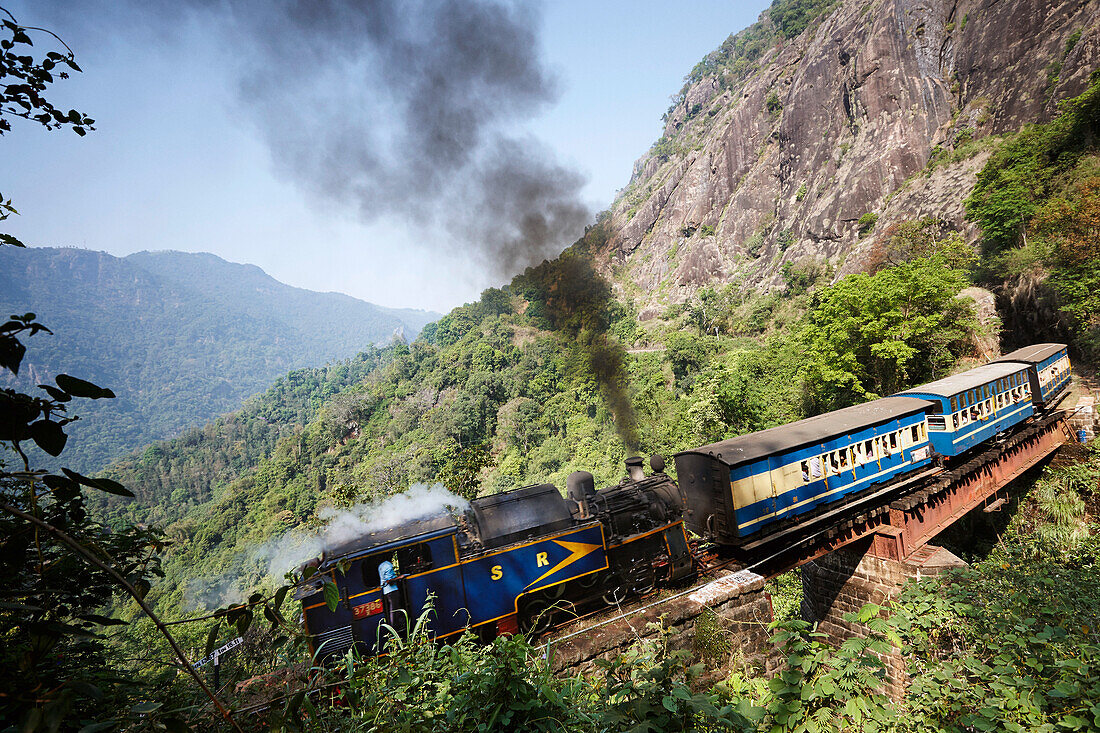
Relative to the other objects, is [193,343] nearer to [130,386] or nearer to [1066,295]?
[130,386]

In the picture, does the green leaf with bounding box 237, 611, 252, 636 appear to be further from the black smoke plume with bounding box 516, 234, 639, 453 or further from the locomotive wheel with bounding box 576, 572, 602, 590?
the black smoke plume with bounding box 516, 234, 639, 453

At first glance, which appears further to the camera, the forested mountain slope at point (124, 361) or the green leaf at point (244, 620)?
the forested mountain slope at point (124, 361)

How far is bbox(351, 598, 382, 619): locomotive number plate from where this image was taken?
23.9 ft

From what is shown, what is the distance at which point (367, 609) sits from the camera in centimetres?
735

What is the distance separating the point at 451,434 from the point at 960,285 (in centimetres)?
4070

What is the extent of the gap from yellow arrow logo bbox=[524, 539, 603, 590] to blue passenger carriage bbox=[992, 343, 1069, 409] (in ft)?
57.3

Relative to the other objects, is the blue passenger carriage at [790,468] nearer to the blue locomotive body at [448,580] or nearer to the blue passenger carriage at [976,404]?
A: the blue passenger carriage at [976,404]

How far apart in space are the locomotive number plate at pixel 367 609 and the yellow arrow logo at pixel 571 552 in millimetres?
2450

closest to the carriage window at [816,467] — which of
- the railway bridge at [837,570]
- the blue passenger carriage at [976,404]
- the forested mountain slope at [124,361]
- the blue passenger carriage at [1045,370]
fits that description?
the railway bridge at [837,570]

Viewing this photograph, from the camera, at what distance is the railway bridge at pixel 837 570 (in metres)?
7.30

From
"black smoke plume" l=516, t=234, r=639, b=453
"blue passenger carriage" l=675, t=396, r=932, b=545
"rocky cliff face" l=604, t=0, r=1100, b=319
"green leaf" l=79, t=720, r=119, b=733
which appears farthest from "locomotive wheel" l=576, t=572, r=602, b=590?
"rocky cliff face" l=604, t=0, r=1100, b=319

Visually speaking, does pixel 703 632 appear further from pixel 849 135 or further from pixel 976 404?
pixel 849 135

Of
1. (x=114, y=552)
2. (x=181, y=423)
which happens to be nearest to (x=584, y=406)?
(x=114, y=552)

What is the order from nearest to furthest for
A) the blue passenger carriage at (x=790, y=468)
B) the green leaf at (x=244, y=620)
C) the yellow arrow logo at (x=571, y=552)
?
1. the green leaf at (x=244, y=620)
2. the yellow arrow logo at (x=571, y=552)
3. the blue passenger carriage at (x=790, y=468)
